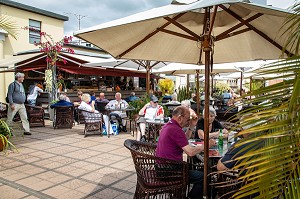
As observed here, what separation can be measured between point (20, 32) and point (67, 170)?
13284 millimetres

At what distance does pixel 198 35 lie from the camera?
3230 mm

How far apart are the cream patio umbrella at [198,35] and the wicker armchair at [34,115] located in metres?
6.39

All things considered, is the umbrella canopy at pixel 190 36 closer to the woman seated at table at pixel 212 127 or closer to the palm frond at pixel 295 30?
the woman seated at table at pixel 212 127

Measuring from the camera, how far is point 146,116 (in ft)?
22.4

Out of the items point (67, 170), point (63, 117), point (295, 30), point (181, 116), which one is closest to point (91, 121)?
point (63, 117)

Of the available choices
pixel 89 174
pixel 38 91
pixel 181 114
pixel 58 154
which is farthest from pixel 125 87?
pixel 181 114

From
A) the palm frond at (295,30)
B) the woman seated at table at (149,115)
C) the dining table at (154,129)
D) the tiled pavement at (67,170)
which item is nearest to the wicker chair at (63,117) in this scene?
the tiled pavement at (67,170)

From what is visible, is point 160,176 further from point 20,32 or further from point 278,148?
point 20,32

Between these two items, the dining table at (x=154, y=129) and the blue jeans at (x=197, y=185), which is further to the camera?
the dining table at (x=154, y=129)

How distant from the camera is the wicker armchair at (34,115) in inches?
361

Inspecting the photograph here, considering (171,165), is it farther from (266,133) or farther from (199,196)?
(266,133)

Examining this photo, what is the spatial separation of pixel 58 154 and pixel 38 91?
21.4 feet

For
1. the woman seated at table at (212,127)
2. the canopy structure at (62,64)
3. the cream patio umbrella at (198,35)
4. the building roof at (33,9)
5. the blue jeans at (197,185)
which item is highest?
the building roof at (33,9)

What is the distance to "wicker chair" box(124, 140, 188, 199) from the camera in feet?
8.97
